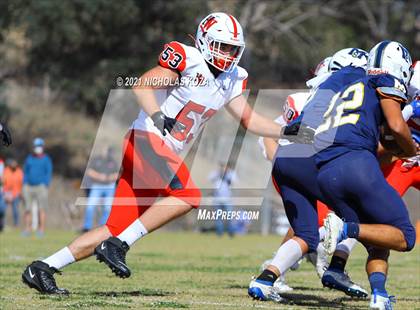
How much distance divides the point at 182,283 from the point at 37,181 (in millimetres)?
9326

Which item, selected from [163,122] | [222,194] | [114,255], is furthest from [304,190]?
[222,194]

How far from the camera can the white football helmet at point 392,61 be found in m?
5.51

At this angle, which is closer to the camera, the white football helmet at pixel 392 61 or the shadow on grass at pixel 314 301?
the white football helmet at pixel 392 61

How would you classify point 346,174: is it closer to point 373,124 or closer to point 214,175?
point 373,124

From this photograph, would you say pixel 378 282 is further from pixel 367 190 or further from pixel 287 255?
pixel 287 255

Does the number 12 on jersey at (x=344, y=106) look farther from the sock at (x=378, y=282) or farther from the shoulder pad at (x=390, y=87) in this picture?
the sock at (x=378, y=282)

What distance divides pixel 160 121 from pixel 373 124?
1327 mm

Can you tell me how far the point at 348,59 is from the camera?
20.7ft

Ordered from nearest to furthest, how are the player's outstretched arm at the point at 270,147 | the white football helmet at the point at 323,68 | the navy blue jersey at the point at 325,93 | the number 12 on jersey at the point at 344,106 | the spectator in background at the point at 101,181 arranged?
the number 12 on jersey at the point at 344,106, the navy blue jersey at the point at 325,93, the white football helmet at the point at 323,68, the player's outstretched arm at the point at 270,147, the spectator in background at the point at 101,181

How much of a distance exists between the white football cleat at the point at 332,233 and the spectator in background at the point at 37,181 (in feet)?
37.5

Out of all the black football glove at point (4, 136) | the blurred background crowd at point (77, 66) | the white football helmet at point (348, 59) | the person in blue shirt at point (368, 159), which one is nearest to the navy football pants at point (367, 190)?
the person in blue shirt at point (368, 159)

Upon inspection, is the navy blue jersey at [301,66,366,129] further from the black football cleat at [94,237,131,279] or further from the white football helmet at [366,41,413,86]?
the black football cleat at [94,237,131,279]

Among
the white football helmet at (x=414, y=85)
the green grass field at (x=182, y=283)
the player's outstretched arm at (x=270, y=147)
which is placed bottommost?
the green grass field at (x=182, y=283)

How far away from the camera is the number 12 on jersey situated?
5.41 metres
